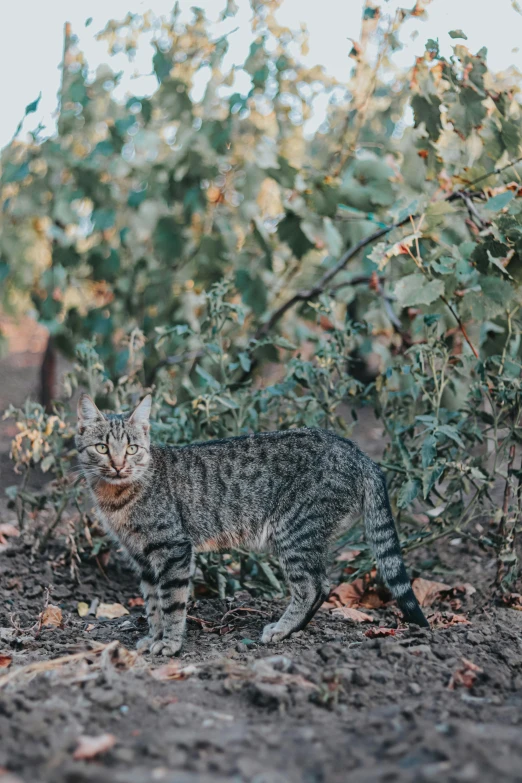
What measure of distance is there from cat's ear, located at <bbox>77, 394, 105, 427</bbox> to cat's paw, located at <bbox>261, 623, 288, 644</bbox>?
1.42 meters

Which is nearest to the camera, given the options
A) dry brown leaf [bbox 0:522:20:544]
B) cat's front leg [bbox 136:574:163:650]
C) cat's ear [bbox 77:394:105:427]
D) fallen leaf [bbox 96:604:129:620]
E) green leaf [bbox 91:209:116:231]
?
cat's front leg [bbox 136:574:163:650]

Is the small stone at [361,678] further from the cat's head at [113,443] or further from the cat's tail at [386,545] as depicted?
the cat's head at [113,443]

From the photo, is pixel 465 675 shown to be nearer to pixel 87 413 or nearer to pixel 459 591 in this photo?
pixel 459 591

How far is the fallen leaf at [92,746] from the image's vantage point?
2.12 m

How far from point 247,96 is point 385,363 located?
7.13ft

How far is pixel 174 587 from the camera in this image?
4066 millimetres

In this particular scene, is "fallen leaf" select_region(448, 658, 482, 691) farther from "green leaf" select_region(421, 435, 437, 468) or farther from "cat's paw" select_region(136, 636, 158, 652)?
"cat's paw" select_region(136, 636, 158, 652)

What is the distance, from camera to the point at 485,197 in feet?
16.1

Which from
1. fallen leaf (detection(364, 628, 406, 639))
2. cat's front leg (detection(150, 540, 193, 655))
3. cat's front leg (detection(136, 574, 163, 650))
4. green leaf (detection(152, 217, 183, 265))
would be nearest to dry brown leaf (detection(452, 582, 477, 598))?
fallen leaf (detection(364, 628, 406, 639))

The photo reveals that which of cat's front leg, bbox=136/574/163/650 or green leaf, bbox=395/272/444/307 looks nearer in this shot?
cat's front leg, bbox=136/574/163/650

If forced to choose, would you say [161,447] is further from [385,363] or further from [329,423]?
[385,363]

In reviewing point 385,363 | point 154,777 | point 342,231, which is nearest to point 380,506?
point 385,363

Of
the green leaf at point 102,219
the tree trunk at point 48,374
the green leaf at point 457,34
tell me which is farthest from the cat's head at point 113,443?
the tree trunk at point 48,374

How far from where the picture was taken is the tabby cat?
409cm
